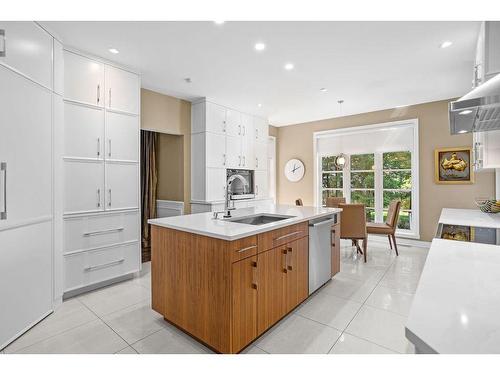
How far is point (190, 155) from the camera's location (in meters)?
4.65

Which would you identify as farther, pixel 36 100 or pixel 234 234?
pixel 36 100

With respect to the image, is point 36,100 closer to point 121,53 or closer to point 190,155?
point 121,53

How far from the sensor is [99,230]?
298 centimetres

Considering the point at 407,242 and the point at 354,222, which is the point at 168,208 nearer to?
the point at 354,222

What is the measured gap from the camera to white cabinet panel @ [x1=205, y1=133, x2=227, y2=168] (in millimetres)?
4469

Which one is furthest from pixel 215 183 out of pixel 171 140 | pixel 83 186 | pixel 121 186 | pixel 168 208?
pixel 83 186

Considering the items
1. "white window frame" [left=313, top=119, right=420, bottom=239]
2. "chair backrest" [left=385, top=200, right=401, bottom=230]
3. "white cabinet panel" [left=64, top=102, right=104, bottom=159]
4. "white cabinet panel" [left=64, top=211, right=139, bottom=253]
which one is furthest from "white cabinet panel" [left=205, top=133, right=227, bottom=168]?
"chair backrest" [left=385, top=200, right=401, bottom=230]

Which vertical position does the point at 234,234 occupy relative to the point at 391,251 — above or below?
above

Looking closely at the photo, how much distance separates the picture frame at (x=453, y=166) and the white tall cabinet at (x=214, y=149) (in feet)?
11.2

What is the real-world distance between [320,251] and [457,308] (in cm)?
208
